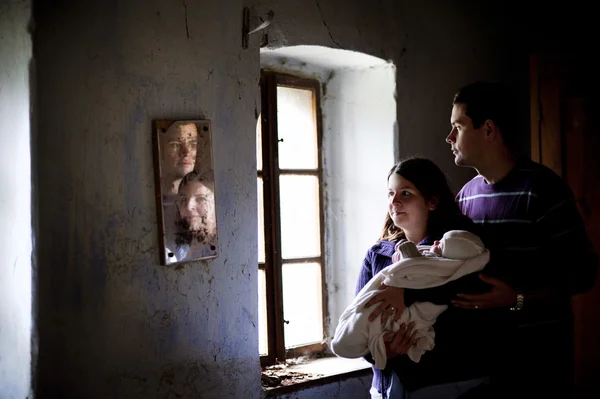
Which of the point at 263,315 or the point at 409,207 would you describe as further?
the point at 263,315

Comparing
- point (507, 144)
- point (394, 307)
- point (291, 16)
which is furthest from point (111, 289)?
point (507, 144)

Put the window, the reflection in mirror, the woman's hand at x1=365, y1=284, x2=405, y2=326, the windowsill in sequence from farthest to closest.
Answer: the window
the windowsill
the reflection in mirror
the woman's hand at x1=365, y1=284, x2=405, y2=326

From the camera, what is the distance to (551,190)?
2.12m

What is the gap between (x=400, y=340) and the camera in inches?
71.8

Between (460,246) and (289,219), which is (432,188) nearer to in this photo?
(460,246)

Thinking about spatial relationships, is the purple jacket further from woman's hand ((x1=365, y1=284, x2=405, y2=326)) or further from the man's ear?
the man's ear

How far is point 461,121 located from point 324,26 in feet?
2.56

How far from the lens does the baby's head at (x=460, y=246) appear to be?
1.86 metres

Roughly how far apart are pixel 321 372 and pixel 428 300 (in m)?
1.06

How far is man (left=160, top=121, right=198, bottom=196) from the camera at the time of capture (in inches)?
84.7

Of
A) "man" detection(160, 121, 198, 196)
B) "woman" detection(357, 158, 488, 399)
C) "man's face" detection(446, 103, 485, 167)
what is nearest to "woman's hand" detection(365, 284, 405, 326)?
"woman" detection(357, 158, 488, 399)

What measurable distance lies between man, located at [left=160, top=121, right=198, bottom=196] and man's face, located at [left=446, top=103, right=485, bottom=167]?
3.09ft

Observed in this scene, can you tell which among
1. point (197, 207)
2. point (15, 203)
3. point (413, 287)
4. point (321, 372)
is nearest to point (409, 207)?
point (413, 287)

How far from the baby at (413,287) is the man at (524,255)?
17 cm
